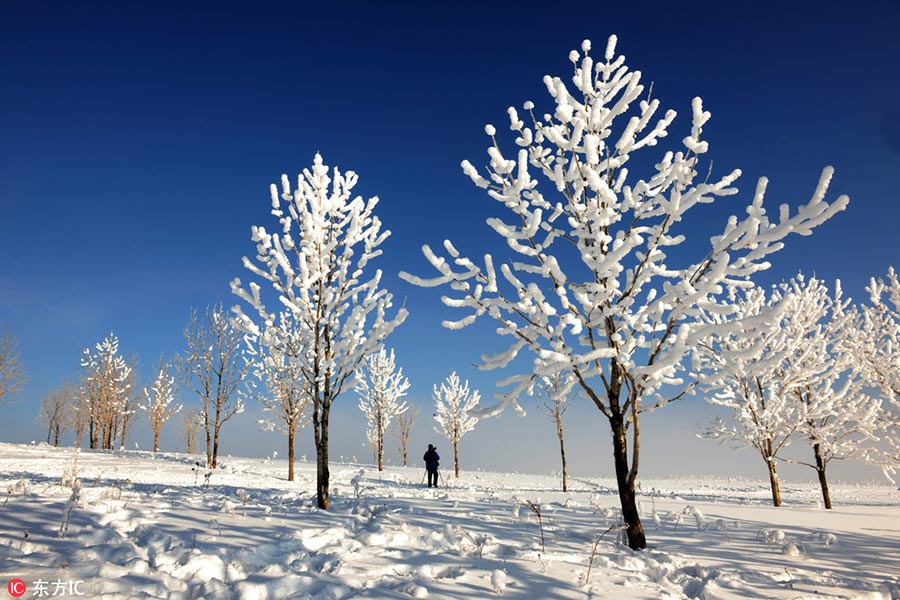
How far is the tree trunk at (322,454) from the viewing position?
22.2 feet

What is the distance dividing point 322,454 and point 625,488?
450 cm

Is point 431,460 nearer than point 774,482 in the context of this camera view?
No

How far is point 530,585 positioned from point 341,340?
5.14 meters

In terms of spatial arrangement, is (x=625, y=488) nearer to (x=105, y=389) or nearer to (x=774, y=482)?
(x=774, y=482)

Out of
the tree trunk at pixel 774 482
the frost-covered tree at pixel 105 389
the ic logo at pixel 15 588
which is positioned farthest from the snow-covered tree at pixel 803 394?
the frost-covered tree at pixel 105 389

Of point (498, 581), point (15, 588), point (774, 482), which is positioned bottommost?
point (774, 482)

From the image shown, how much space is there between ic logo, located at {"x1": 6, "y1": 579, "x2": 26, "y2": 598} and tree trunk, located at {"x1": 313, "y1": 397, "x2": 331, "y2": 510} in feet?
13.7

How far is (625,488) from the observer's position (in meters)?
4.54

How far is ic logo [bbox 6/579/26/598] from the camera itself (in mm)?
2547

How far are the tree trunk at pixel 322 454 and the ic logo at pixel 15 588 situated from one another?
4.18 metres

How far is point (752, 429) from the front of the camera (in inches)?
492

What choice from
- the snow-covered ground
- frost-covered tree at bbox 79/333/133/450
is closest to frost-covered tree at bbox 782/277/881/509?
the snow-covered ground

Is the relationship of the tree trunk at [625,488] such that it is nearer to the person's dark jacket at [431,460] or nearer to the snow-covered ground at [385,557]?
the snow-covered ground at [385,557]

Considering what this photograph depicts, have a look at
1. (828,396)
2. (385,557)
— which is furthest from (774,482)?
(385,557)
